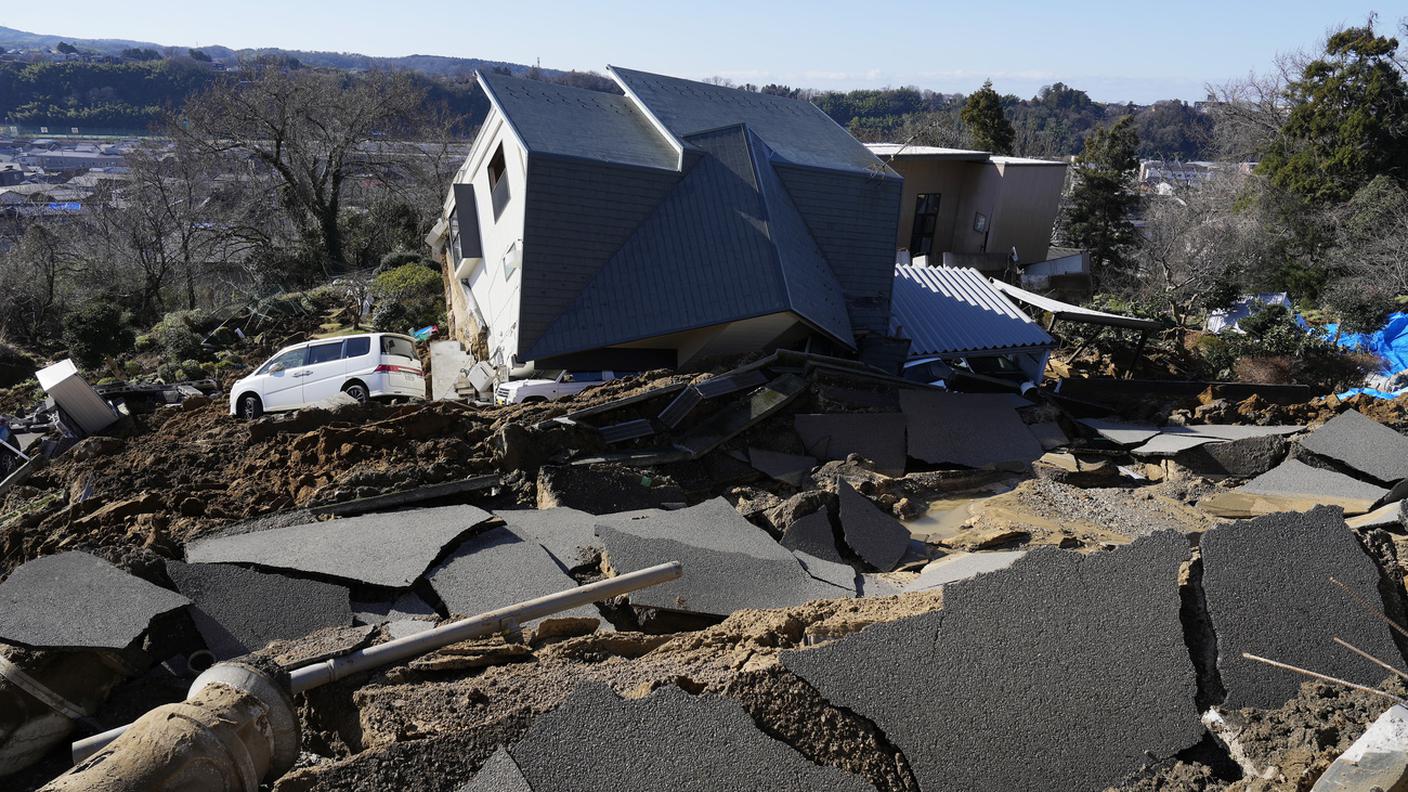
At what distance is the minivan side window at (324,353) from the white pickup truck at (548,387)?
3618 millimetres

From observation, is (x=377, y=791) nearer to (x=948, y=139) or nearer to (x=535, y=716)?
(x=535, y=716)

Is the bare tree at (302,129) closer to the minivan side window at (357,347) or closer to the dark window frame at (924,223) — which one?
the minivan side window at (357,347)

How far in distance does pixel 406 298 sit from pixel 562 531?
740 inches

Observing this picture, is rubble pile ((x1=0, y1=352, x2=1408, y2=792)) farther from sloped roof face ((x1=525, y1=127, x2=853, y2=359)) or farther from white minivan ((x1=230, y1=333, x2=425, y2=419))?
white minivan ((x1=230, y1=333, x2=425, y2=419))

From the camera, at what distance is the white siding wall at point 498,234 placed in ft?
46.2

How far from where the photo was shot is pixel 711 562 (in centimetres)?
679

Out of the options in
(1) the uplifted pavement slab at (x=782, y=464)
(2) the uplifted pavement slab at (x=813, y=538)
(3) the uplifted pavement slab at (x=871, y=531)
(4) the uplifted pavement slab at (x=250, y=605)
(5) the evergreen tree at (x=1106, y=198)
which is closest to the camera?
(4) the uplifted pavement slab at (x=250, y=605)

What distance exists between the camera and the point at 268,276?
34.2m

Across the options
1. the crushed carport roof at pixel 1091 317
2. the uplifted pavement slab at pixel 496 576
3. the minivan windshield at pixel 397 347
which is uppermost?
the crushed carport roof at pixel 1091 317

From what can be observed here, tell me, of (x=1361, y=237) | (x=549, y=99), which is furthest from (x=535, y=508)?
(x=1361, y=237)

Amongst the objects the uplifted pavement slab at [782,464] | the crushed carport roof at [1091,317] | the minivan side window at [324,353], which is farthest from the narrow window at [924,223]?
the uplifted pavement slab at [782,464]

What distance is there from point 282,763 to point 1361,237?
104ft

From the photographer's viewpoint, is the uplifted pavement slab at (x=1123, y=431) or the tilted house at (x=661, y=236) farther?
the tilted house at (x=661, y=236)

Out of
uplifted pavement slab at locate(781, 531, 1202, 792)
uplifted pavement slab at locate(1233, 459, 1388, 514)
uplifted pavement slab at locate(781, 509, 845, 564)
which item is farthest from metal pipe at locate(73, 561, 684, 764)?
uplifted pavement slab at locate(1233, 459, 1388, 514)
